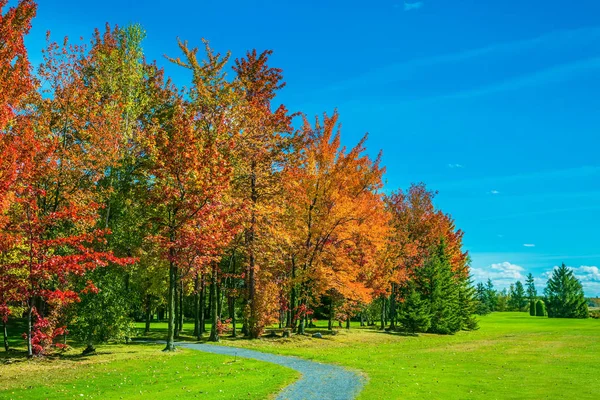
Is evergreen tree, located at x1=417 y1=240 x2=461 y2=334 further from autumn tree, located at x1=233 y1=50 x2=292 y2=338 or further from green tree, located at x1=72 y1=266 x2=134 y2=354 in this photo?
green tree, located at x1=72 y1=266 x2=134 y2=354

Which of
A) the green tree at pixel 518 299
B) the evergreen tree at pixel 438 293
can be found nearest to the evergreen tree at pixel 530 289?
the green tree at pixel 518 299

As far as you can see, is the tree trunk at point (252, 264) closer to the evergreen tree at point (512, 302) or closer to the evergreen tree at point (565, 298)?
the evergreen tree at point (565, 298)

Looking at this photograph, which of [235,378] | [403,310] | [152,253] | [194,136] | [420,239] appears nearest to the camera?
[235,378]

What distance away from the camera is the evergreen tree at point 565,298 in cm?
9875

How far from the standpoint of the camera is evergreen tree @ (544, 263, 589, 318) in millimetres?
98750

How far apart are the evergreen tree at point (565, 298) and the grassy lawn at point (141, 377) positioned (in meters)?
98.0

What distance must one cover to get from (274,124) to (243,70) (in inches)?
201

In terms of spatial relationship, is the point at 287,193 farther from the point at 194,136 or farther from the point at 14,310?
the point at 14,310

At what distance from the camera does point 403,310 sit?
4891cm

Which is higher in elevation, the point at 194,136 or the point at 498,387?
the point at 194,136

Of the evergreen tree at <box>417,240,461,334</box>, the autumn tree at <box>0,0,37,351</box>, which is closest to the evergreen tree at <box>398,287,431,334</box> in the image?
the evergreen tree at <box>417,240,461,334</box>

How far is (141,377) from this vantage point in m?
18.6

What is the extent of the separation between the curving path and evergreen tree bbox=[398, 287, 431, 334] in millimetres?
25479

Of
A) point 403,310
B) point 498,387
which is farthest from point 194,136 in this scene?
point 403,310
